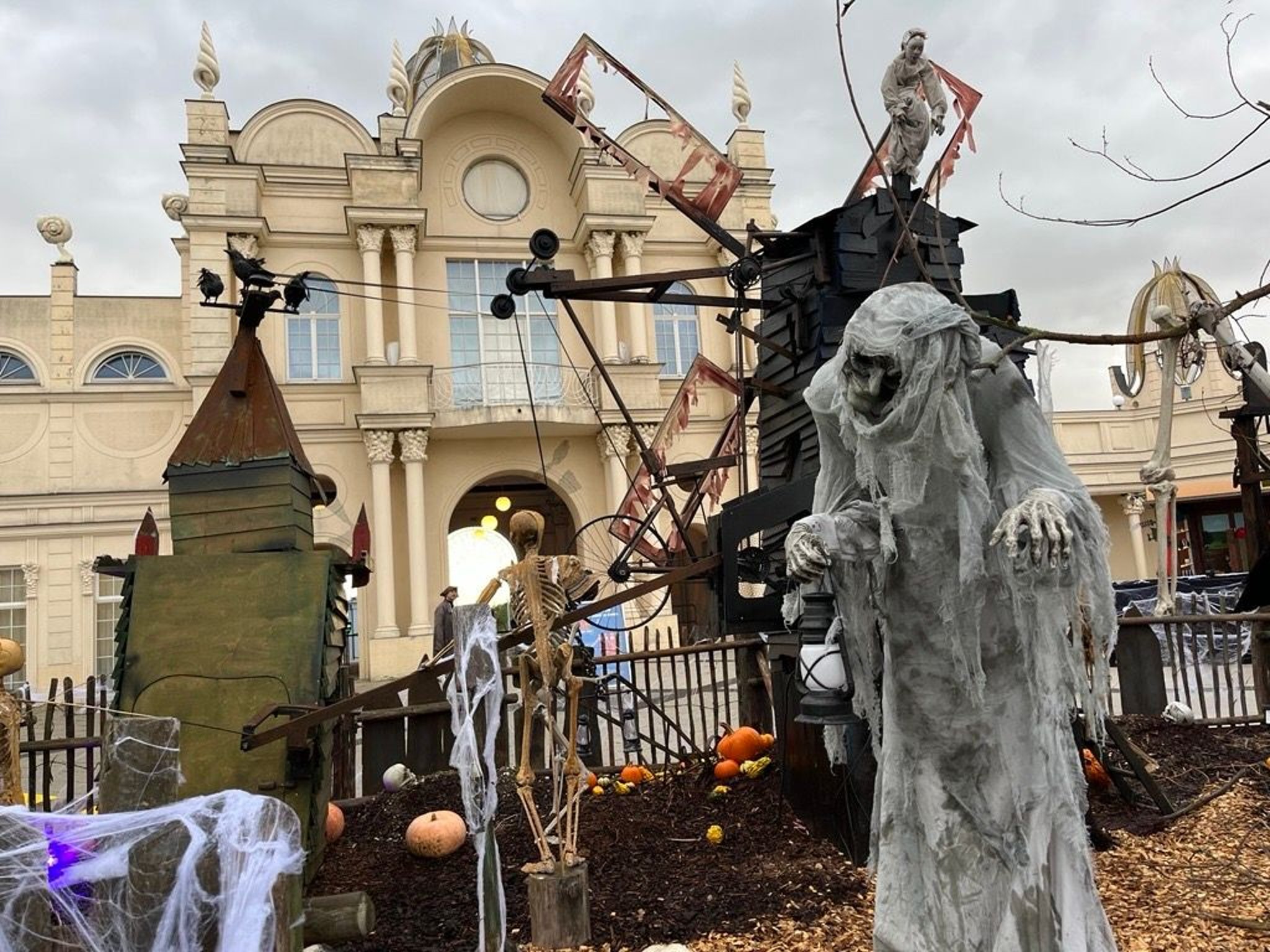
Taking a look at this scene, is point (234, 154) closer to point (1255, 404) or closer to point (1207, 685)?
point (1255, 404)

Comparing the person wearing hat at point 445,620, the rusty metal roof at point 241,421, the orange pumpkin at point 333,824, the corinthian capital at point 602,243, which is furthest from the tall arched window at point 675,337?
the orange pumpkin at point 333,824

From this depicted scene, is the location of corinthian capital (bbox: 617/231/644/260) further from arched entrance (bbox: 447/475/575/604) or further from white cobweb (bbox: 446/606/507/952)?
white cobweb (bbox: 446/606/507/952)

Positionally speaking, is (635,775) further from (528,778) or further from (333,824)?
(528,778)

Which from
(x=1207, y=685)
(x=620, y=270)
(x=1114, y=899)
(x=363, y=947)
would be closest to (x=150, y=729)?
(x=363, y=947)

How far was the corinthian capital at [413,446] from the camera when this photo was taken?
57.4ft

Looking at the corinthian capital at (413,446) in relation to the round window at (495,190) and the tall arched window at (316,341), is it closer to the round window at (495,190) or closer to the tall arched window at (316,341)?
the tall arched window at (316,341)

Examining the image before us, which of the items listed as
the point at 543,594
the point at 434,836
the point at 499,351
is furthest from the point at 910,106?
the point at 499,351

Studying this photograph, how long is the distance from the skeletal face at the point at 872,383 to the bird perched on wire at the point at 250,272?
3581 mm

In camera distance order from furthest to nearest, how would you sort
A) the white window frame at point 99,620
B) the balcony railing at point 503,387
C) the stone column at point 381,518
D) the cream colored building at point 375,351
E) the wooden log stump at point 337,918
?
the balcony railing at point 503,387 → the white window frame at point 99,620 → the cream colored building at point 375,351 → the stone column at point 381,518 → the wooden log stump at point 337,918

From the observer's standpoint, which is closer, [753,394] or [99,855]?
[99,855]

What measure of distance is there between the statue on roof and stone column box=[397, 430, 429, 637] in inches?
535

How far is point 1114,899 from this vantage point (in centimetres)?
398

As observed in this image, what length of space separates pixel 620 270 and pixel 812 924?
17.0 meters

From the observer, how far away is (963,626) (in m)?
2.24
